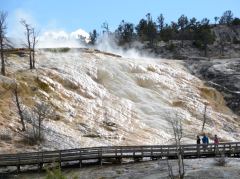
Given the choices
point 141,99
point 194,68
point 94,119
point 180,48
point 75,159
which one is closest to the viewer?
point 75,159

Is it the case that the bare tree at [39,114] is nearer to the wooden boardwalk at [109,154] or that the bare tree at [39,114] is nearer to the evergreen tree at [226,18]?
the wooden boardwalk at [109,154]

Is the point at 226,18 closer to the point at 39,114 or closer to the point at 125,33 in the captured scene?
the point at 125,33

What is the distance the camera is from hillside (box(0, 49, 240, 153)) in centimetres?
4666

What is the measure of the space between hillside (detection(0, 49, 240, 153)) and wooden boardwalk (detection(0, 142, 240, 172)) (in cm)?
466

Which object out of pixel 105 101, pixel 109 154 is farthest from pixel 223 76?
pixel 109 154

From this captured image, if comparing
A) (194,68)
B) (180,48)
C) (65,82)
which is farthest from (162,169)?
(180,48)

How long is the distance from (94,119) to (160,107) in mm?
11696

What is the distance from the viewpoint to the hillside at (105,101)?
46656mm

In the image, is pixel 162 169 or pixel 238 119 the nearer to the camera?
pixel 162 169

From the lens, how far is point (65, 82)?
2263 inches

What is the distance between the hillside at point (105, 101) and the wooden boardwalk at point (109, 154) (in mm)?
4659

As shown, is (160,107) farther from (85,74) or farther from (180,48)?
(180,48)

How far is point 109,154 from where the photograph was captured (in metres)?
38.7

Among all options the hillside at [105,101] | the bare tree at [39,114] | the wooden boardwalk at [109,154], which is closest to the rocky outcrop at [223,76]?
the hillside at [105,101]
